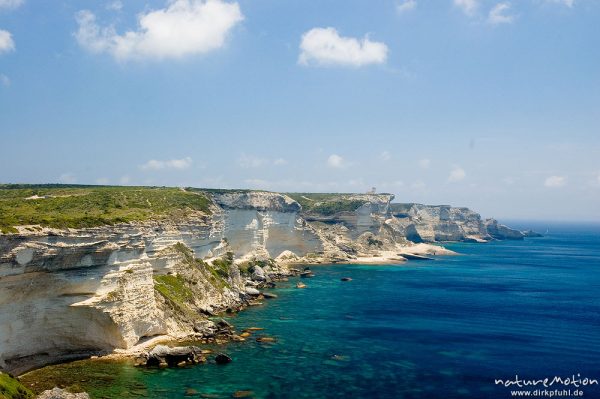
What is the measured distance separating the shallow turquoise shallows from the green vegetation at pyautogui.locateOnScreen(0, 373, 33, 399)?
4.64 meters

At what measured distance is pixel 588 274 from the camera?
10062 centimetres

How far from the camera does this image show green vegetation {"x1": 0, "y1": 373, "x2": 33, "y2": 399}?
26742 mm

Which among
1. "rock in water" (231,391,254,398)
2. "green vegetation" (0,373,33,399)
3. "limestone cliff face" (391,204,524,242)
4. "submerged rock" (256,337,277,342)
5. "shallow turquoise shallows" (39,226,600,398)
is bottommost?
"rock in water" (231,391,254,398)

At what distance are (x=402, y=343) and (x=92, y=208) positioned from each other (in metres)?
37.3

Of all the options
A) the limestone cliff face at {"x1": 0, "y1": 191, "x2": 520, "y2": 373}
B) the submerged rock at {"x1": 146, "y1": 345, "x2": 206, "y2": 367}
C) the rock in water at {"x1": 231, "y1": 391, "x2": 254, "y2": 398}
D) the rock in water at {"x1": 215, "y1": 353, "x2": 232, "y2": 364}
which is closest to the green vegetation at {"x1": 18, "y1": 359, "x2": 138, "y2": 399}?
the limestone cliff face at {"x1": 0, "y1": 191, "x2": 520, "y2": 373}

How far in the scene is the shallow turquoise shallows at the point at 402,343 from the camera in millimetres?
34219

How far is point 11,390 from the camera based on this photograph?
2752cm

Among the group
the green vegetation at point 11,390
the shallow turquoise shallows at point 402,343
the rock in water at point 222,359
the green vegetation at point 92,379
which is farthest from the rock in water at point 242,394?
the green vegetation at point 11,390

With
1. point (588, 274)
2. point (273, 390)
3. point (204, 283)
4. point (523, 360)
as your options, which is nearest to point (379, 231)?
point (588, 274)

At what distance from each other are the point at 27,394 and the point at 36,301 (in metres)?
8.90

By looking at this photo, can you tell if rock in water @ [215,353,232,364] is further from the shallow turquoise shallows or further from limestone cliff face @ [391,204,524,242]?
limestone cliff face @ [391,204,524,242]

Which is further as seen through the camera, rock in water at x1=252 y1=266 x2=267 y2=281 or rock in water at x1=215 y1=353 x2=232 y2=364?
rock in water at x1=252 y1=266 x2=267 y2=281

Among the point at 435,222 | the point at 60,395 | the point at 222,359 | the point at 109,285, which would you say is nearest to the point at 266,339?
the point at 222,359

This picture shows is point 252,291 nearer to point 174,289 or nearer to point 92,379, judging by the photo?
point 174,289
